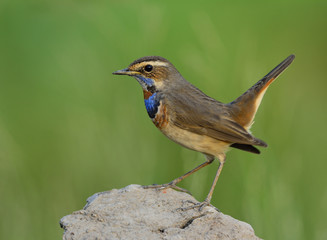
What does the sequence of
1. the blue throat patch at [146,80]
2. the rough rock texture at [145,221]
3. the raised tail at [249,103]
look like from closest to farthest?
the rough rock texture at [145,221] < the blue throat patch at [146,80] < the raised tail at [249,103]

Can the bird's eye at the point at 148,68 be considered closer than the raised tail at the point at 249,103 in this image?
Yes

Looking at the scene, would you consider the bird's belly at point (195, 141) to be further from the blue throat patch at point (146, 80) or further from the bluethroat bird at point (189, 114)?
the blue throat patch at point (146, 80)

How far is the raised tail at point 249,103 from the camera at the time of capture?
7.04 metres

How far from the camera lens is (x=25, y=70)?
10727 mm

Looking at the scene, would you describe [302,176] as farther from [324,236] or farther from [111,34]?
[111,34]

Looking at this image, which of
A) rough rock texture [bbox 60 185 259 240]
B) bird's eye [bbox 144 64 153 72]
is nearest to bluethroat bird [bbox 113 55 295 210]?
bird's eye [bbox 144 64 153 72]

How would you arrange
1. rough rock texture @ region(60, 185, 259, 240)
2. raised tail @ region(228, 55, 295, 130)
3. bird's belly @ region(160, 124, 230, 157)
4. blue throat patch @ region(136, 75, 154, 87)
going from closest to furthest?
rough rock texture @ region(60, 185, 259, 240), bird's belly @ region(160, 124, 230, 157), blue throat patch @ region(136, 75, 154, 87), raised tail @ region(228, 55, 295, 130)

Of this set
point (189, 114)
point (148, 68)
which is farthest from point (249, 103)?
point (148, 68)

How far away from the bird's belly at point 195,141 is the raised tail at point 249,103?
0.36 m

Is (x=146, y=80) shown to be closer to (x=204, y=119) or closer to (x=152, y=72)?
(x=152, y=72)

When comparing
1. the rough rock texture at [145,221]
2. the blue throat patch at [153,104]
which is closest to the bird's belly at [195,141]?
the blue throat patch at [153,104]

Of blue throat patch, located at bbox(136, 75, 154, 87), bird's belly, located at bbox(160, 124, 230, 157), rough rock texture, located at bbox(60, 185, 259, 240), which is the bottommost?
rough rock texture, located at bbox(60, 185, 259, 240)

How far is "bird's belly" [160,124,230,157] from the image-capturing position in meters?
6.70

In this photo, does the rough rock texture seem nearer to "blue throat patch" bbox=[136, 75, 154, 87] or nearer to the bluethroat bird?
the bluethroat bird
